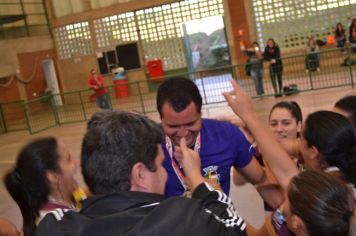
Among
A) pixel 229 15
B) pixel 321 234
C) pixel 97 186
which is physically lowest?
pixel 321 234

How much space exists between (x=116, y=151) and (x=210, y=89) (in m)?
12.1

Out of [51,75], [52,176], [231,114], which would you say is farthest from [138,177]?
[51,75]

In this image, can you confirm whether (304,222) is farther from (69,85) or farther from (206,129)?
(69,85)

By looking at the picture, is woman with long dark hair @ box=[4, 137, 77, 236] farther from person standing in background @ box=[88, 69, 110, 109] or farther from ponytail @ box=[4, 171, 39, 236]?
person standing in background @ box=[88, 69, 110, 109]

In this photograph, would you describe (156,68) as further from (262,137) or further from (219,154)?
(262,137)

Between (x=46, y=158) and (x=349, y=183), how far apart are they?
1.61 metres

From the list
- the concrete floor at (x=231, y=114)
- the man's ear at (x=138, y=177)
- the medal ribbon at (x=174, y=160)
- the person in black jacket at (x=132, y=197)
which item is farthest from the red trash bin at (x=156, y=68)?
the man's ear at (x=138, y=177)

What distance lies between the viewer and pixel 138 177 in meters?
1.55

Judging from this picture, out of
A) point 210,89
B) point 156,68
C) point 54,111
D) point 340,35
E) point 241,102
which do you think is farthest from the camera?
point 156,68

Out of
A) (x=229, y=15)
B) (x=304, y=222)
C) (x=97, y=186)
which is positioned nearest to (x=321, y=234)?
(x=304, y=222)

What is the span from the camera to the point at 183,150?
1.84 meters

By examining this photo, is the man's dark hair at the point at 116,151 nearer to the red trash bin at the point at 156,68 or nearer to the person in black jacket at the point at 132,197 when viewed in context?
the person in black jacket at the point at 132,197

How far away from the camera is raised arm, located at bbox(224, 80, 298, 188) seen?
2072 mm

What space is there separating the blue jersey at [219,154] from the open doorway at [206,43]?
639 inches
